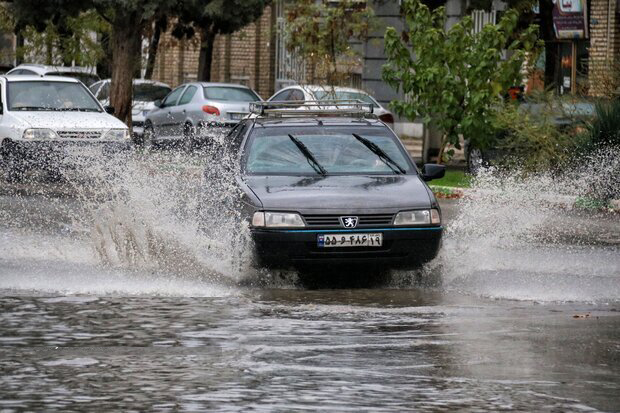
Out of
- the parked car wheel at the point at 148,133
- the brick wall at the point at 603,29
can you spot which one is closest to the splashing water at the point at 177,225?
the parked car wheel at the point at 148,133

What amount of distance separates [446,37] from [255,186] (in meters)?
14.2

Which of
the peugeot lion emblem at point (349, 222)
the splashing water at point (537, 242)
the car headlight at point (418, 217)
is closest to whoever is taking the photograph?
the peugeot lion emblem at point (349, 222)

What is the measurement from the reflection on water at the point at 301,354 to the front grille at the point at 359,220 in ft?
1.86

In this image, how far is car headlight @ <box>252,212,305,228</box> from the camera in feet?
41.8

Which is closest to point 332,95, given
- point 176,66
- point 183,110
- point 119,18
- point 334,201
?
point 183,110

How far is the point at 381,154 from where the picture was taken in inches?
564

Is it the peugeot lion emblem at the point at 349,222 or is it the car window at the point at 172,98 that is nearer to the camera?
the peugeot lion emblem at the point at 349,222

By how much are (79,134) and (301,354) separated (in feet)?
51.1

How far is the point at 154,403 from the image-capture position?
26.2 feet

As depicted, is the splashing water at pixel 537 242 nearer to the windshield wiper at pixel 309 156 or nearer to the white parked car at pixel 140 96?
the windshield wiper at pixel 309 156

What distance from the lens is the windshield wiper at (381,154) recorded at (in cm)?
1413

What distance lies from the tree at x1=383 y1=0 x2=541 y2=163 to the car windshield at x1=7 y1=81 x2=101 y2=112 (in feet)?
16.3

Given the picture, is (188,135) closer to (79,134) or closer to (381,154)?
(79,134)

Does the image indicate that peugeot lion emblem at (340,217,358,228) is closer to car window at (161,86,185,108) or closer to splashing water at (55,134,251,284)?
splashing water at (55,134,251,284)
